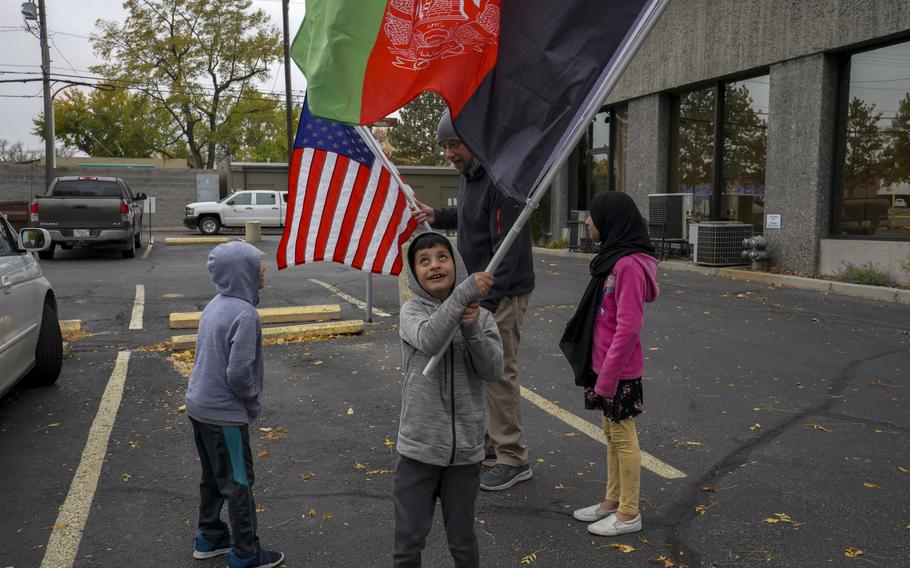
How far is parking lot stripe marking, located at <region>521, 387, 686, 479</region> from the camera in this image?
14.4ft

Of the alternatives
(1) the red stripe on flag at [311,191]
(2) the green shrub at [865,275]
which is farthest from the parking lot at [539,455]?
(2) the green shrub at [865,275]

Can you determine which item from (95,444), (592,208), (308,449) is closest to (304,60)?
(592,208)

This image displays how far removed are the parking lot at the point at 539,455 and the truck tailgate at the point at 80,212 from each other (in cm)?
1059

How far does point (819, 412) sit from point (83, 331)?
8.32 meters

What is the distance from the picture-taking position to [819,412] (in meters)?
5.45

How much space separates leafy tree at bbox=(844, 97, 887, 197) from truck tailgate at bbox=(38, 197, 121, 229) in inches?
647

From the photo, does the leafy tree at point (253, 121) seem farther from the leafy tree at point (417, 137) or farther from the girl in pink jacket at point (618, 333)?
the girl in pink jacket at point (618, 333)

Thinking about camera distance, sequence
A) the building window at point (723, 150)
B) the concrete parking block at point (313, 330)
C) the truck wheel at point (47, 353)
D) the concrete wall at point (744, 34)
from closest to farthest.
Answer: the truck wheel at point (47, 353) < the concrete parking block at point (313, 330) < the concrete wall at point (744, 34) < the building window at point (723, 150)

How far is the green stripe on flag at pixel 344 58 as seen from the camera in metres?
3.08

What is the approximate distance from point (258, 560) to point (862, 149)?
12732 millimetres

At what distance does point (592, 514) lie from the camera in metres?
3.75

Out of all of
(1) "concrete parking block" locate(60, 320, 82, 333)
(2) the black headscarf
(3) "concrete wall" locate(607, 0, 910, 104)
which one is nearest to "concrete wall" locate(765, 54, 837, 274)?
(3) "concrete wall" locate(607, 0, 910, 104)

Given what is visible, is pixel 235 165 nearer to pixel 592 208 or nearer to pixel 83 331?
pixel 83 331

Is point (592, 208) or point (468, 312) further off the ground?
point (592, 208)
